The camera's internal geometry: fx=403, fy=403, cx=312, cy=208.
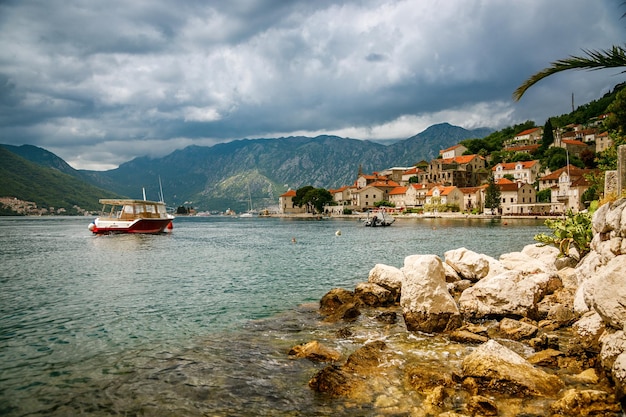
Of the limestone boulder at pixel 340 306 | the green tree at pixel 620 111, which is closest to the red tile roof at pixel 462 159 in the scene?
the green tree at pixel 620 111

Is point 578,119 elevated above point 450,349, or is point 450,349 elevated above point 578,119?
point 578,119

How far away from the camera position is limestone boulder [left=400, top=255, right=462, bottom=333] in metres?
12.2

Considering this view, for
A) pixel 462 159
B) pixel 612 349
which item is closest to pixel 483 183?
pixel 462 159

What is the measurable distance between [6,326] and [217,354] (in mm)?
8485

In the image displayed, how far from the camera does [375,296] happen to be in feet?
52.7

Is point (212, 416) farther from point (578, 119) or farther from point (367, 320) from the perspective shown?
point (578, 119)

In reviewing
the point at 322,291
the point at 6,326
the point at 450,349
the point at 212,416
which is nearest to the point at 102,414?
the point at 212,416

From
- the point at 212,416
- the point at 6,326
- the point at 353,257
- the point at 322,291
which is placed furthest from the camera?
the point at 353,257

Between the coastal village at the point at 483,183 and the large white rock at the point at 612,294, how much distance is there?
325ft

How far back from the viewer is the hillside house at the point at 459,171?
152 metres

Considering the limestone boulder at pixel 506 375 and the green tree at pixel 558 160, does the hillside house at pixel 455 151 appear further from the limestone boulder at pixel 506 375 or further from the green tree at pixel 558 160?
the limestone boulder at pixel 506 375

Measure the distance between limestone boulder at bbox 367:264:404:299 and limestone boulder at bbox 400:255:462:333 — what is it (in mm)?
3807

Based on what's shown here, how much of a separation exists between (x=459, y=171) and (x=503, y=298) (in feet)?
486

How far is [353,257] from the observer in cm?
3459
